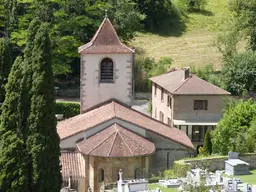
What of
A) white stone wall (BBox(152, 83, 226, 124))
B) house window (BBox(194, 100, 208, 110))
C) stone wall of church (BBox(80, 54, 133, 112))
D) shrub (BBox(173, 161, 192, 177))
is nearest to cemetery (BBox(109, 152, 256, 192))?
shrub (BBox(173, 161, 192, 177))

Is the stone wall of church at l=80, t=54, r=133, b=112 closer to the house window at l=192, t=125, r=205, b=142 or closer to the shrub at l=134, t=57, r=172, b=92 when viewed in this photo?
the house window at l=192, t=125, r=205, b=142

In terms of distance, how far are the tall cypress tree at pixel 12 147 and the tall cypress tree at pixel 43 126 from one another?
1.86ft

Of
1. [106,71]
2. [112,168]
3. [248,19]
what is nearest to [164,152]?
[112,168]

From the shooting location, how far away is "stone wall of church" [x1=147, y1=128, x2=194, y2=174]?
33062 millimetres

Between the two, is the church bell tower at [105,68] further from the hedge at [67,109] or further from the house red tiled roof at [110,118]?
the hedge at [67,109]

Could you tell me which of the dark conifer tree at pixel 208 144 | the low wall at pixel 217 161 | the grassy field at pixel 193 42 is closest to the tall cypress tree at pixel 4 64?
the low wall at pixel 217 161

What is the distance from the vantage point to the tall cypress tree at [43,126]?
83.9ft

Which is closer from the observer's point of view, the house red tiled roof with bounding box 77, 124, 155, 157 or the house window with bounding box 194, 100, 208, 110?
the house red tiled roof with bounding box 77, 124, 155, 157

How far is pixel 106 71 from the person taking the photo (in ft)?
123

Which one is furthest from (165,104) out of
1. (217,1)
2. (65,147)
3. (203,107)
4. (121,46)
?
(217,1)

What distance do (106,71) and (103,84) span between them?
872mm

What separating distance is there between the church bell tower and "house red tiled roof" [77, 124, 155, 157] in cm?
583

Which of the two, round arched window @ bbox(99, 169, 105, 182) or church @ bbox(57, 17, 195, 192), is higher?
church @ bbox(57, 17, 195, 192)

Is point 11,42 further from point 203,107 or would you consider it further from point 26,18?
point 203,107
